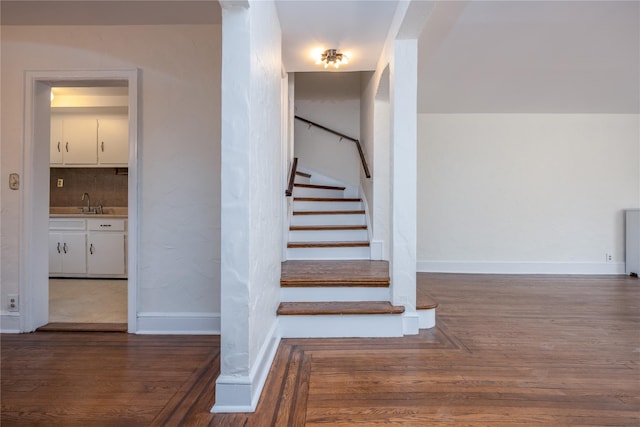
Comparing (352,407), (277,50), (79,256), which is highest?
(277,50)

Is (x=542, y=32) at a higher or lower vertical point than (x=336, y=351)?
higher

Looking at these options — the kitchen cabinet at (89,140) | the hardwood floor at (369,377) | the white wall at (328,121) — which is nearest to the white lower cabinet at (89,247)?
the kitchen cabinet at (89,140)

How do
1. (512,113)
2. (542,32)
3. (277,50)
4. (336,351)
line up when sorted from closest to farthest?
(336,351), (277,50), (542,32), (512,113)

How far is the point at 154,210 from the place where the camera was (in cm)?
270

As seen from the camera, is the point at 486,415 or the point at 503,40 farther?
the point at 503,40

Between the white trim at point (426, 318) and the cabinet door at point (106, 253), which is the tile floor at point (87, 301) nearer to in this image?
the cabinet door at point (106, 253)

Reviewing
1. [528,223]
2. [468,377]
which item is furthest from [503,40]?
[468,377]

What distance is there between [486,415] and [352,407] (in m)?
0.64

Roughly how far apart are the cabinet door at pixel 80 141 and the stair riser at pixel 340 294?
3.84 meters

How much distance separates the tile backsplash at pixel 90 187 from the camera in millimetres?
4973

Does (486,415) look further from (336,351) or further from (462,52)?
(462,52)

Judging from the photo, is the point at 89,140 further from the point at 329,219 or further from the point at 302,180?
the point at 329,219

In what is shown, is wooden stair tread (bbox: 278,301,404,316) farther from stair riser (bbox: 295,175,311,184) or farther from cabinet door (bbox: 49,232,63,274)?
cabinet door (bbox: 49,232,63,274)

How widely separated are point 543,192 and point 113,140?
6.26m
